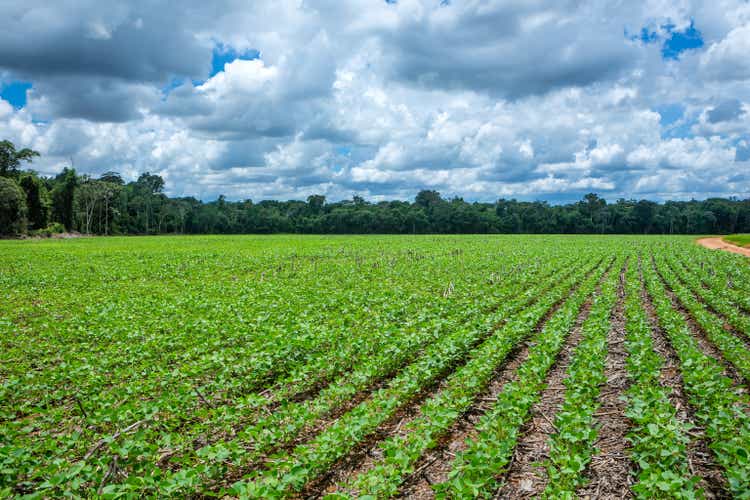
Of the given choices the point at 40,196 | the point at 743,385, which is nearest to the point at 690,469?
the point at 743,385

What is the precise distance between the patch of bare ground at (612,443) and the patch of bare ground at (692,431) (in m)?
0.66

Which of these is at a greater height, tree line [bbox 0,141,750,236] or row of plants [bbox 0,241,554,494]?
tree line [bbox 0,141,750,236]

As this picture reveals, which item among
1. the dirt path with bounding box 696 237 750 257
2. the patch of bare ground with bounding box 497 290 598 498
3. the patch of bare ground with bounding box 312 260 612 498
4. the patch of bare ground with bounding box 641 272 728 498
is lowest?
the patch of bare ground with bounding box 312 260 612 498

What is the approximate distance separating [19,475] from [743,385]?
10245mm

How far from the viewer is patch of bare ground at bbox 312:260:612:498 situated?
4.80 m

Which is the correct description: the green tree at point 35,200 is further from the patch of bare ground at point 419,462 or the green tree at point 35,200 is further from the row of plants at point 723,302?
the row of plants at point 723,302

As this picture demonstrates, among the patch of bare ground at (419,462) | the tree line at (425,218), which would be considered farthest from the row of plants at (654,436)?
the tree line at (425,218)

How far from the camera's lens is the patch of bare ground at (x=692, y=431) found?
15.5 ft

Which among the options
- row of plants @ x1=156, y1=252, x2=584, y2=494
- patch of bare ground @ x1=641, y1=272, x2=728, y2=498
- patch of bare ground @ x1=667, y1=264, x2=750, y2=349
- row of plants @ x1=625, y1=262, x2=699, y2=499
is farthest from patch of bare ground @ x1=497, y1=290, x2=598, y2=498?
patch of bare ground @ x1=667, y1=264, x2=750, y2=349

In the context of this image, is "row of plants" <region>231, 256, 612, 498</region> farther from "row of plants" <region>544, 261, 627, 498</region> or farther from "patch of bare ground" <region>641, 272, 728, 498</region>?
"patch of bare ground" <region>641, 272, 728, 498</region>

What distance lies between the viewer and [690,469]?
4977 millimetres

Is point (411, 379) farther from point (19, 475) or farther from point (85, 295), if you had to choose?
point (85, 295)

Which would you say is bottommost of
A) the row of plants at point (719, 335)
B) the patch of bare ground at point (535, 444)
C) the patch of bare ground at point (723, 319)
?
the patch of bare ground at point (535, 444)

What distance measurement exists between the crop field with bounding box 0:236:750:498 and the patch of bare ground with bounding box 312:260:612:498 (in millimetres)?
26
